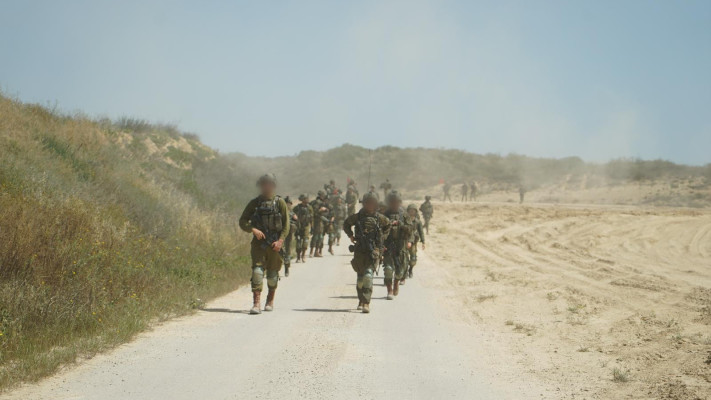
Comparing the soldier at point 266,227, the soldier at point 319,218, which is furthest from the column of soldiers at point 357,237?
the soldier at point 319,218

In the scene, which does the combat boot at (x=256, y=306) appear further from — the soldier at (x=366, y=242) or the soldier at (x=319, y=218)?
the soldier at (x=319, y=218)

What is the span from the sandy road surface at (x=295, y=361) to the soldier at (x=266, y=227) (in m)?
0.73

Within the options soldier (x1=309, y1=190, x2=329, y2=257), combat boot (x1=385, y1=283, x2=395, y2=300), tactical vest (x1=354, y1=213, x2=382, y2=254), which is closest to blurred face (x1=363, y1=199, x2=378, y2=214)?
tactical vest (x1=354, y1=213, x2=382, y2=254)

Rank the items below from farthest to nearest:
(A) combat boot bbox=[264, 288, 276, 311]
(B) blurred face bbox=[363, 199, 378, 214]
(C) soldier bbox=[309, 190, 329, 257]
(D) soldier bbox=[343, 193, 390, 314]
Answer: (C) soldier bbox=[309, 190, 329, 257], (B) blurred face bbox=[363, 199, 378, 214], (D) soldier bbox=[343, 193, 390, 314], (A) combat boot bbox=[264, 288, 276, 311]

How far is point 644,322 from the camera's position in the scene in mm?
11961

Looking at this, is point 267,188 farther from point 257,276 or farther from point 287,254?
point 287,254

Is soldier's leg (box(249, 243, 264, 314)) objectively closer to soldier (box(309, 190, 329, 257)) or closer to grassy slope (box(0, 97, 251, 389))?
grassy slope (box(0, 97, 251, 389))

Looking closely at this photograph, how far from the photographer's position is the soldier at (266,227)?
11.7 metres

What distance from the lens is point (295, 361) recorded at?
816 cm

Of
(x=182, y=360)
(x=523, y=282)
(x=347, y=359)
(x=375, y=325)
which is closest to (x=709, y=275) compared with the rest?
(x=523, y=282)

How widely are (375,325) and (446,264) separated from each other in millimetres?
11952

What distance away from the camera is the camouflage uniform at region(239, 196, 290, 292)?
1178 centimetres

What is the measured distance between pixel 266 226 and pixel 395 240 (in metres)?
3.45

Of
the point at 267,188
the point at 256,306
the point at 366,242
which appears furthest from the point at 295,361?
the point at 366,242
